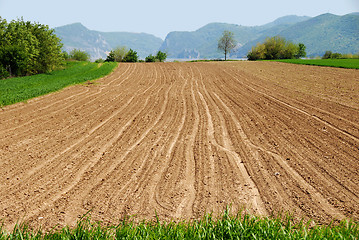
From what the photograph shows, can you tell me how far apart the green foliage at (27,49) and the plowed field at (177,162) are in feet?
83.0

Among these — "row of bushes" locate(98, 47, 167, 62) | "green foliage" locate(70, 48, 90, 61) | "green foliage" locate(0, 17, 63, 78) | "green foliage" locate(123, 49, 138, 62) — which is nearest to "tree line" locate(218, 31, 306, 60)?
"row of bushes" locate(98, 47, 167, 62)

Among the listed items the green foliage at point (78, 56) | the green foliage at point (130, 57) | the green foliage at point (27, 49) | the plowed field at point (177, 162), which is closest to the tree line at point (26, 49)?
the green foliage at point (27, 49)

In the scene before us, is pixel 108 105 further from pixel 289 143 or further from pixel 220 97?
pixel 289 143

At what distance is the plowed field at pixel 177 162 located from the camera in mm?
4746

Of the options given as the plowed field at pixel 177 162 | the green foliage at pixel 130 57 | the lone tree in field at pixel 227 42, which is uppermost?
the lone tree in field at pixel 227 42

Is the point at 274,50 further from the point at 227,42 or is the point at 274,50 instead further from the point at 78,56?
the point at 78,56

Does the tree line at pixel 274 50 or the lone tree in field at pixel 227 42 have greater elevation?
the lone tree in field at pixel 227 42

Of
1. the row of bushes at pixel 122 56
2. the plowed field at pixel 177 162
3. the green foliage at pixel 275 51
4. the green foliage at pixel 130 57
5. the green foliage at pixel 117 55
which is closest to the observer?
the plowed field at pixel 177 162

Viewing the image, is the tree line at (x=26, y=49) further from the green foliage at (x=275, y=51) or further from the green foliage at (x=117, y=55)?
the green foliage at (x=275, y=51)

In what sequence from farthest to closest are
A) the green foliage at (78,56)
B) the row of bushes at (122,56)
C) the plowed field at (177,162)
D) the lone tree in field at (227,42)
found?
the lone tree in field at (227,42)
the green foliage at (78,56)
the row of bushes at (122,56)
the plowed field at (177,162)

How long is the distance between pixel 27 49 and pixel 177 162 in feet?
122

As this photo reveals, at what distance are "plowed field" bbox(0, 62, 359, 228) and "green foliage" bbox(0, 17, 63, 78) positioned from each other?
2529cm

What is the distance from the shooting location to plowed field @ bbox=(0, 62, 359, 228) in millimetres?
4746

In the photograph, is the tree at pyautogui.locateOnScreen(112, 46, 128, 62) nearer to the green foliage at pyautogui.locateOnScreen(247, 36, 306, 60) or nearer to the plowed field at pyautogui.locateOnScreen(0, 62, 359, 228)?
the green foliage at pyautogui.locateOnScreen(247, 36, 306, 60)
